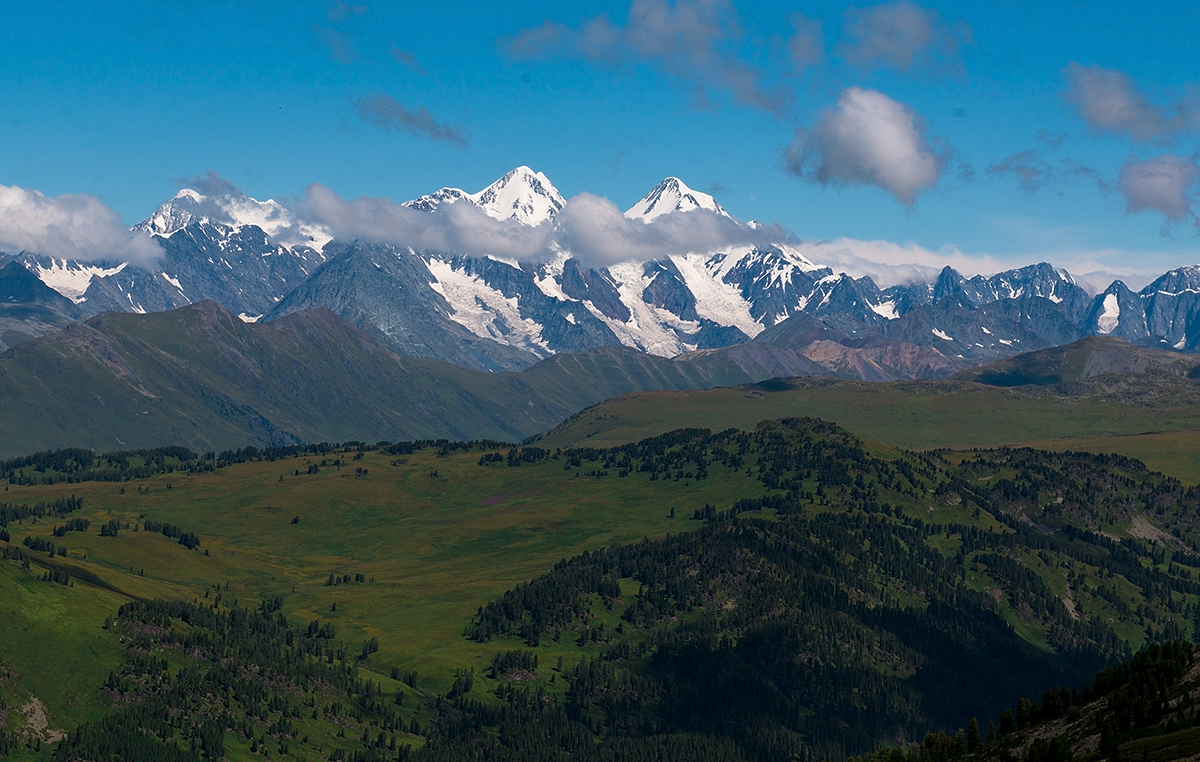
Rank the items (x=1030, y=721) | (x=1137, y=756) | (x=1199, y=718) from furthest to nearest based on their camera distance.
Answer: (x=1030, y=721) < (x=1199, y=718) < (x=1137, y=756)

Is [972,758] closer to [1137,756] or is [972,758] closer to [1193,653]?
[1193,653]

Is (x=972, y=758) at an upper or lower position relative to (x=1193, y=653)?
lower

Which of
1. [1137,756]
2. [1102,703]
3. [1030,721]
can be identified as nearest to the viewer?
[1137,756]

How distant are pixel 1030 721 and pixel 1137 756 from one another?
66084 millimetres

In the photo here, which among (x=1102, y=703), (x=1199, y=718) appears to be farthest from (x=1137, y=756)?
(x=1102, y=703)

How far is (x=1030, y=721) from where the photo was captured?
191125 mm

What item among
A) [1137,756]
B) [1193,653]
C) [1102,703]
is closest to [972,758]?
[1102,703]

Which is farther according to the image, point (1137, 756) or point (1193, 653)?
point (1193, 653)

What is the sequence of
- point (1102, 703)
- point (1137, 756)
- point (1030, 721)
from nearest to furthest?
point (1137, 756) < point (1102, 703) < point (1030, 721)

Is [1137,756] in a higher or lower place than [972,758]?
higher

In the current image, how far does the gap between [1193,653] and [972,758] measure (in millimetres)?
34469

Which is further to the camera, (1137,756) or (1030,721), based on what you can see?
(1030,721)

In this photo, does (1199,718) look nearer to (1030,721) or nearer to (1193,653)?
(1193,653)

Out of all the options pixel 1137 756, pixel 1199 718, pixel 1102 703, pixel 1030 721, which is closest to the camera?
pixel 1137 756
